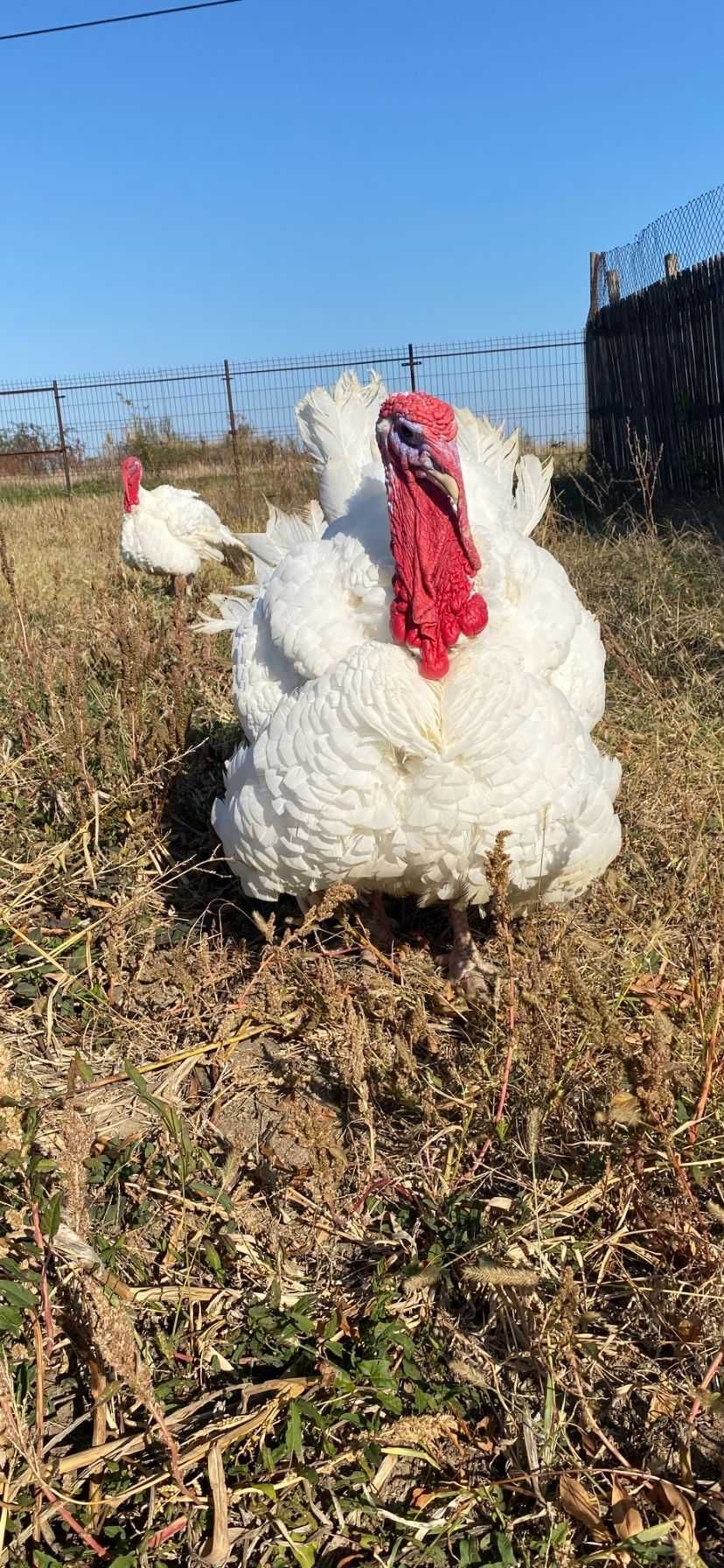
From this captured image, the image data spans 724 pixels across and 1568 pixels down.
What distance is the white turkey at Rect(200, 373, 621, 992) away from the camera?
9.09 feet

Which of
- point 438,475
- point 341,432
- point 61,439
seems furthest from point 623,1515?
point 61,439

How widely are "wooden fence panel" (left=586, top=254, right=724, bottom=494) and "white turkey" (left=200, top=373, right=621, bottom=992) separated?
25.0 ft

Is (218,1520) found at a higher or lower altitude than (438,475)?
lower

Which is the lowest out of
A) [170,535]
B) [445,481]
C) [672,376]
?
[170,535]

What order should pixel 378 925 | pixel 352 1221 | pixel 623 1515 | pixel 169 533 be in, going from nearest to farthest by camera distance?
pixel 623 1515
pixel 352 1221
pixel 378 925
pixel 169 533

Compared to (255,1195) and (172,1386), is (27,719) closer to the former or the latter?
(255,1195)

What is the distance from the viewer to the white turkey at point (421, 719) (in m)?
2.77

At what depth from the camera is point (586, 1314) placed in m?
2.05

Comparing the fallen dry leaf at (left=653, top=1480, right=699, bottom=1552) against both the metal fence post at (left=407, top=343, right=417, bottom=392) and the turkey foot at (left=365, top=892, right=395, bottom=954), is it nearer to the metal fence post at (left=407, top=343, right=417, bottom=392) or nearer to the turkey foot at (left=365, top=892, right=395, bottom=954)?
the turkey foot at (left=365, top=892, right=395, bottom=954)

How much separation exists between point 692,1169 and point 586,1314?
464 mm

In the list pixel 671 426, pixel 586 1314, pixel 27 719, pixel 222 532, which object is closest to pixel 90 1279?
pixel 586 1314

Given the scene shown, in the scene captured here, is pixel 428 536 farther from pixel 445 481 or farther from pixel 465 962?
pixel 465 962

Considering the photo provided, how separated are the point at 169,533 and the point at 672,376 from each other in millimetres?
6343

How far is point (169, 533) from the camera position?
9.61 meters
